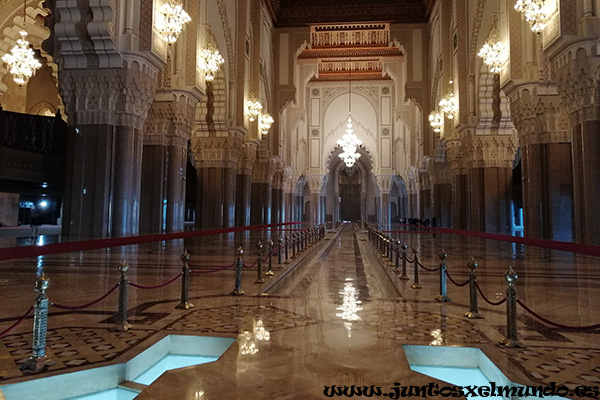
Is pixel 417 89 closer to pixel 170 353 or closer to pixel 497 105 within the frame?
pixel 497 105

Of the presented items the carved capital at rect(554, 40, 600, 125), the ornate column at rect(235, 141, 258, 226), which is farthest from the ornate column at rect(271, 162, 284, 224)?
the carved capital at rect(554, 40, 600, 125)

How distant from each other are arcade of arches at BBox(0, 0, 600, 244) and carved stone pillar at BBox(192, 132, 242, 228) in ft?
0.15

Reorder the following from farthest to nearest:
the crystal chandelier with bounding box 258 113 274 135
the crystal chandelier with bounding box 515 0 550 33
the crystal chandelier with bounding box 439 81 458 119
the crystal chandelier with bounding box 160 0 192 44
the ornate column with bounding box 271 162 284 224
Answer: the ornate column with bounding box 271 162 284 224 < the crystal chandelier with bounding box 258 113 274 135 < the crystal chandelier with bounding box 439 81 458 119 < the crystal chandelier with bounding box 160 0 192 44 < the crystal chandelier with bounding box 515 0 550 33

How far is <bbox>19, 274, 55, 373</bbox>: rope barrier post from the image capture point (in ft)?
6.02

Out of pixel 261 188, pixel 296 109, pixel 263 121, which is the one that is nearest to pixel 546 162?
pixel 263 121

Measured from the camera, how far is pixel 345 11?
18000mm

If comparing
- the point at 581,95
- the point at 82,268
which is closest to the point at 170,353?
the point at 82,268

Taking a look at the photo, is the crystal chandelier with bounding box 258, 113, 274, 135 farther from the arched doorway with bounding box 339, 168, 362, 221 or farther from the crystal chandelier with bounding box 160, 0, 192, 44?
the arched doorway with bounding box 339, 168, 362, 221

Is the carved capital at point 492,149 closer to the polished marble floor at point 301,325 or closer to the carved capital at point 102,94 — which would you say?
the polished marble floor at point 301,325

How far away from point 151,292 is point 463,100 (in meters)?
11.9

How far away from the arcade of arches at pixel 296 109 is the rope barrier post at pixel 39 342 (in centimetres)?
554

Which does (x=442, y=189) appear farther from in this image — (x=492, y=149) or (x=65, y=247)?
(x=65, y=247)

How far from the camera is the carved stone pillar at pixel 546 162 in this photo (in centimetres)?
862

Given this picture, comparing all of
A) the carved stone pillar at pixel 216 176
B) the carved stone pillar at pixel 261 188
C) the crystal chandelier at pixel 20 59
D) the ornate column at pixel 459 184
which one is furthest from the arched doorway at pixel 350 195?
the crystal chandelier at pixel 20 59
